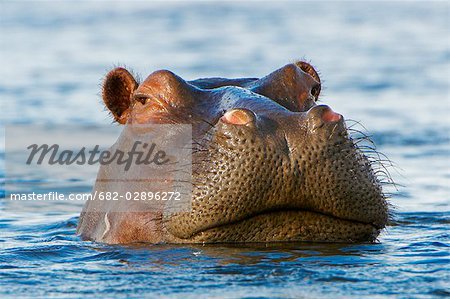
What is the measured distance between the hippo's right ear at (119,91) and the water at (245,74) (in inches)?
44.3

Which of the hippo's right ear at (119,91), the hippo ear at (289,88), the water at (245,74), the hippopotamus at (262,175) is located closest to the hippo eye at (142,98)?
the hippopotamus at (262,175)

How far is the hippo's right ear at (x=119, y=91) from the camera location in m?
8.37

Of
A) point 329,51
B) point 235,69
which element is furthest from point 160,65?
point 329,51

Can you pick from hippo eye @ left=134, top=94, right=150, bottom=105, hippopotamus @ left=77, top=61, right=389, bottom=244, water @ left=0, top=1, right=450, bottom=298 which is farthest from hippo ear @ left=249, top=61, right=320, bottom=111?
water @ left=0, top=1, right=450, bottom=298

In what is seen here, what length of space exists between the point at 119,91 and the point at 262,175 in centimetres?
207

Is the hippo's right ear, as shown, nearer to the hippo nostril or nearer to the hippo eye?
the hippo eye

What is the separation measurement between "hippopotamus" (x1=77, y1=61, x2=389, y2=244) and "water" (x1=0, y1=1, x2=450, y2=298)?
0.16 meters

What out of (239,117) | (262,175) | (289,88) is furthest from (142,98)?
(262,175)

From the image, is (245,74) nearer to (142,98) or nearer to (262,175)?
(142,98)

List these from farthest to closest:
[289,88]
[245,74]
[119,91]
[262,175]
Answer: [245,74], [119,91], [289,88], [262,175]

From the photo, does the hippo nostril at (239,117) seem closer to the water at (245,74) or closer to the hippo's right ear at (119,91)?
the water at (245,74)

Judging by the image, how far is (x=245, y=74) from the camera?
883 inches

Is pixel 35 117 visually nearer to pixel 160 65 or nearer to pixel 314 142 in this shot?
pixel 160 65

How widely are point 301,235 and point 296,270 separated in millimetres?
448
